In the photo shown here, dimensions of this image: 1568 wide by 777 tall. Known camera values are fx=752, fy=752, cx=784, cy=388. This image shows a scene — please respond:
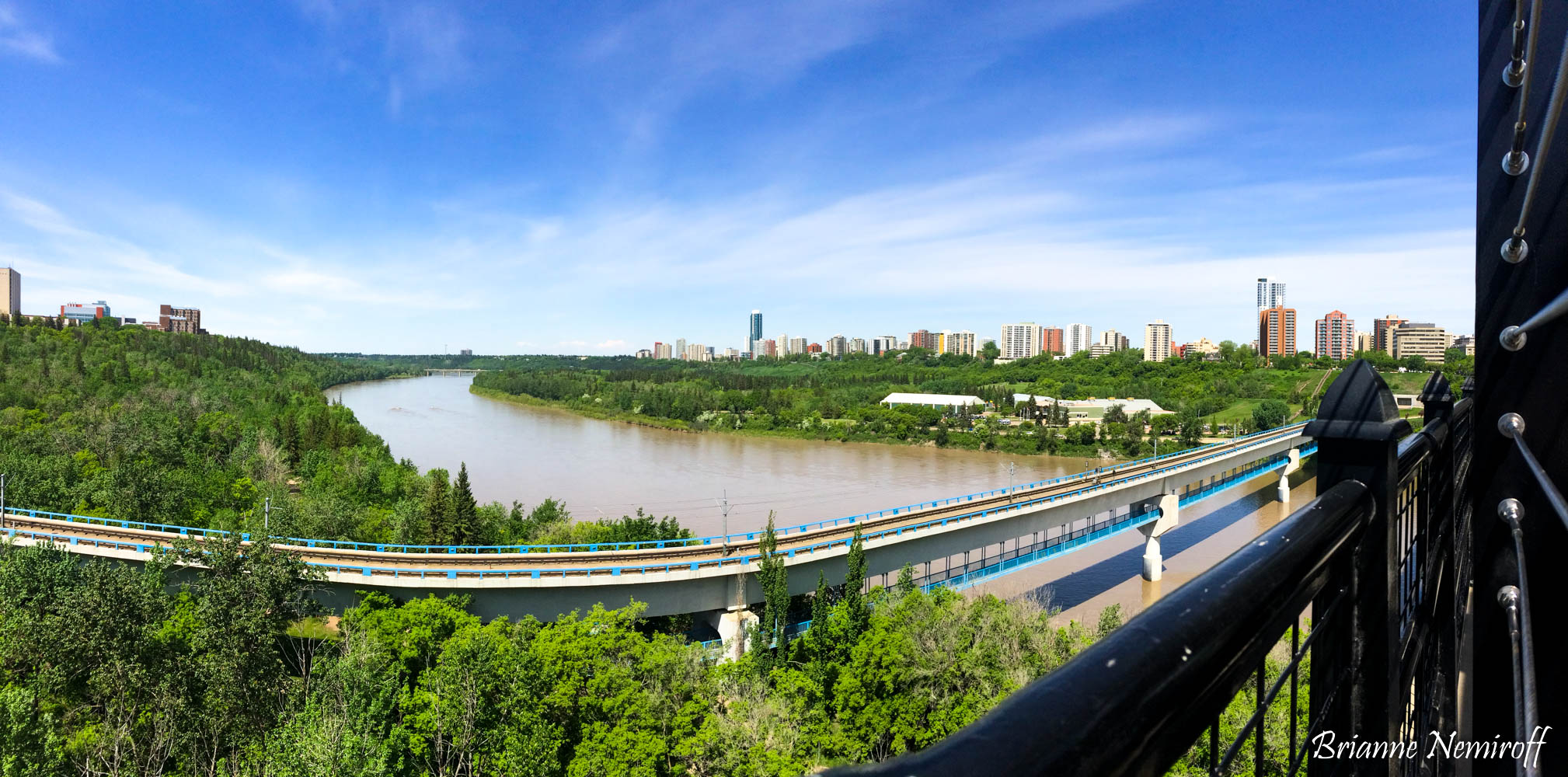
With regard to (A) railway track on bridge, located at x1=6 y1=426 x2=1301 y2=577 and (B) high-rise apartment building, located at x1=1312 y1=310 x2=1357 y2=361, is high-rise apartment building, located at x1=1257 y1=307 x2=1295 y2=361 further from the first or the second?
(A) railway track on bridge, located at x1=6 y1=426 x2=1301 y2=577

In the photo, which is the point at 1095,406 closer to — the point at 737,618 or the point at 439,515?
the point at 737,618

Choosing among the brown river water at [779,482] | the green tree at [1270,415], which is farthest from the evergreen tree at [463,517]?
the green tree at [1270,415]

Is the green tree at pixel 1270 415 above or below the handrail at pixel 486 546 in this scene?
above

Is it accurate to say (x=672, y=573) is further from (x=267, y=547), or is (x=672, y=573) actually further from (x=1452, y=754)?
(x=1452, y=754)

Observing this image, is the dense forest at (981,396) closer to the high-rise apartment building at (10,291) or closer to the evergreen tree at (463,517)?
the evergreen tree at (463,517)

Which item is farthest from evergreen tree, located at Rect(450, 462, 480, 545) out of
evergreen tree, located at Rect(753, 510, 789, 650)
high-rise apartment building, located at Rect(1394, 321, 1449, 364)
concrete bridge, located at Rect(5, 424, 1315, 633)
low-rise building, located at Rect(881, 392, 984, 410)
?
high-rise apartment building, located at Rect(1394, 321, 1449, 364)

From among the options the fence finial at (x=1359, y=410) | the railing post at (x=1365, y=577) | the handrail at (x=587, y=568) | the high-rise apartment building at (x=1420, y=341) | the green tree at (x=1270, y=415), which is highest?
the high-rise apartment building at (x=1420, y=341)

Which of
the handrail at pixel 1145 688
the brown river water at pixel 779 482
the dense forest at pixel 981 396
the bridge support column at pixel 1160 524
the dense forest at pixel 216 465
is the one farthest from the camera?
the dense forest at pixel 981 396
